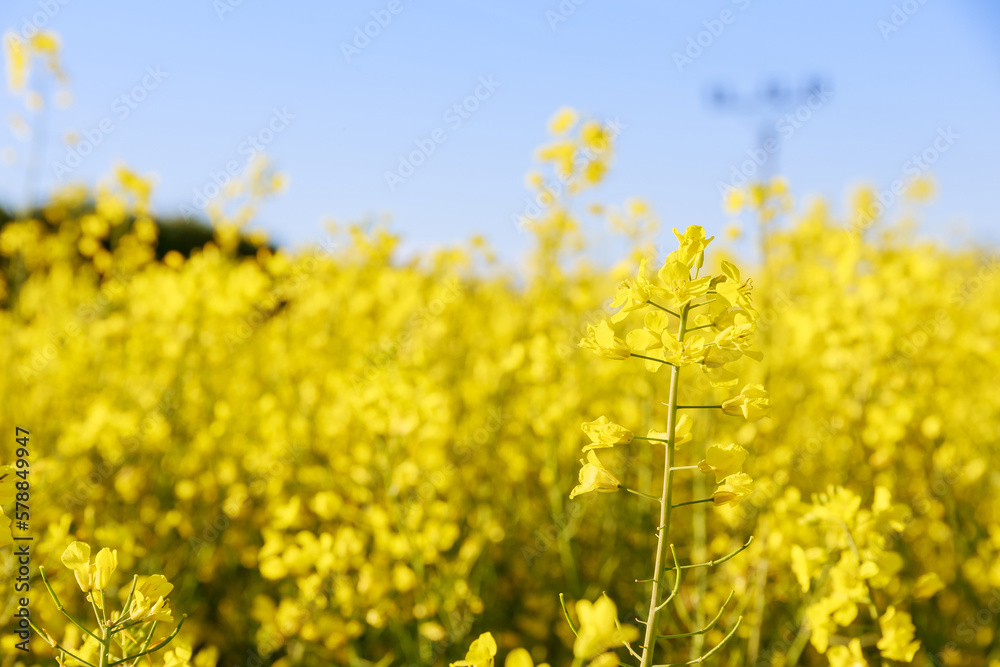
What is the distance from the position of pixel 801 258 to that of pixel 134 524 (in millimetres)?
3956

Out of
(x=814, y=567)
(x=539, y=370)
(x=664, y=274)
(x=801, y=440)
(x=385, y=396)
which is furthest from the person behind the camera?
(x=801, y=440)

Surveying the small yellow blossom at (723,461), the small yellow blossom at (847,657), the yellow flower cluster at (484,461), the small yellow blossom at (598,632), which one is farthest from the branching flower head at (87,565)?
the small yellow blossom at (847,657)

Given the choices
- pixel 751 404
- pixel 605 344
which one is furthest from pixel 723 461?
pixel 605 344

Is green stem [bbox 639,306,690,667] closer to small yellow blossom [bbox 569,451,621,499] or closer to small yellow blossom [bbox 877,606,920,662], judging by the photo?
small yellow blossom [bbox 569,451,621,499]

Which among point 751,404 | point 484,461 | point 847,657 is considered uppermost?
point 751,404

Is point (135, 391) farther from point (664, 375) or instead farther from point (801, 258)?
point (801, 258)

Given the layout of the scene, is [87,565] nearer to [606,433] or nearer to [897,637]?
[606,433]

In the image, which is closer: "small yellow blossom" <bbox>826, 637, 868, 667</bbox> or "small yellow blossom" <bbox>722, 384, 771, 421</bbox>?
"small yellow blossom" <bbox>722, 384, 771, 421</bbox>

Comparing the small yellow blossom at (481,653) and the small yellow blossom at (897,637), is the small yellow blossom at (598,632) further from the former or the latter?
the small yellow blossom at (897,637)

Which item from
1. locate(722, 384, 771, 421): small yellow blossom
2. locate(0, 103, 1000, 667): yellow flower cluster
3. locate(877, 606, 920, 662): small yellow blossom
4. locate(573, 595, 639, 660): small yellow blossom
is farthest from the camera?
locate(0, 103, 1000, 667): yellow flower cluster

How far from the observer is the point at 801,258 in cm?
424

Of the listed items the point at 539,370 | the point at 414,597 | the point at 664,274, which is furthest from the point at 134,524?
the point at 664,274

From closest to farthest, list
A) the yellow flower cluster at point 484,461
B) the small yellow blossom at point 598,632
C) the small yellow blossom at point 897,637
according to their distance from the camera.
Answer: the small yellow blossom at point 598,632
the small yellow blossom at point 897,637
the yellow flower cluster at point 484,461

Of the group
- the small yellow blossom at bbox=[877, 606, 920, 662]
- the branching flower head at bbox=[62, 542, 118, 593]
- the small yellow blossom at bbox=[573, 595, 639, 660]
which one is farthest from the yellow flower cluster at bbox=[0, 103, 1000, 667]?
the small yellow blossom at bbox=[573, 595, 639, 660]
